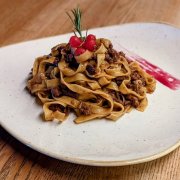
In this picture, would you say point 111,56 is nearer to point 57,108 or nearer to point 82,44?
point 82,44

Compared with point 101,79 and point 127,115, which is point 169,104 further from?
point 101,79

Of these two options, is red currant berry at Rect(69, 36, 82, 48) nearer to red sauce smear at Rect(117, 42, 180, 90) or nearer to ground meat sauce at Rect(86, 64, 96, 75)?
ground meat sauce at Rect(86, 64, 96, 75)

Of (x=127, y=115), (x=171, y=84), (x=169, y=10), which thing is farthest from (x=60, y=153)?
(x=169, y=10)

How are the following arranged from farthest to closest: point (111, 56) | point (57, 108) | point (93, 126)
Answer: point (111, 56) → point (57, 108) → point (93, 126)

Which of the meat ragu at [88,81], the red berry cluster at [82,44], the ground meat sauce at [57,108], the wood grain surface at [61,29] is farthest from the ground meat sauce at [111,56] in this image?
the wood grain surface at [61,29]

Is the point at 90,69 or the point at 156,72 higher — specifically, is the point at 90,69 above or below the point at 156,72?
above

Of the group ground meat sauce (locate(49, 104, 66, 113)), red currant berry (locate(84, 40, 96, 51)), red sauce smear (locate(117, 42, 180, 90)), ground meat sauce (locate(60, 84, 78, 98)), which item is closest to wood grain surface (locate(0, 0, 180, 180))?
ground meat sauce (locate(49, 104, 66, 113))

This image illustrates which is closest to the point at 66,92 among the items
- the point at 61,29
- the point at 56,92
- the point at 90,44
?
the point at 56,92
